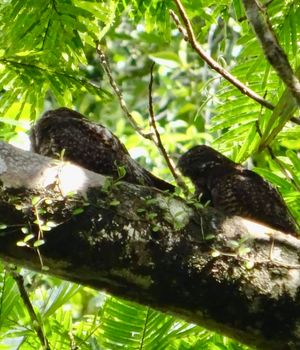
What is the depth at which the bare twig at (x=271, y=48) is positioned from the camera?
2533mm

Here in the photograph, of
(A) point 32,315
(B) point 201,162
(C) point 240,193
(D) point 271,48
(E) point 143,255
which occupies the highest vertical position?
(D) point 271,48

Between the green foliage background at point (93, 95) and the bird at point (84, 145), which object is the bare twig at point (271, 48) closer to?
the green foliage background at point (93, 95)

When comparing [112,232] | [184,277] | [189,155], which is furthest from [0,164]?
[189,155]

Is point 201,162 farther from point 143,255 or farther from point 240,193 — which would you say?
point 143,255

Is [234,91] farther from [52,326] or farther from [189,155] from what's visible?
[52,326]

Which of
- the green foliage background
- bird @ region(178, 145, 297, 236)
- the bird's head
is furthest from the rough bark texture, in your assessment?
the bird's head

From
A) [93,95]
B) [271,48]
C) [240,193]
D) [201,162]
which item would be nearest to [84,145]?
[93,95]

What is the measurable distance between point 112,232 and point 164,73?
6.89 m

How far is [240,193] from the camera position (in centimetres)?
301

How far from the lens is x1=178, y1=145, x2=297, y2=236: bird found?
297 centimetres

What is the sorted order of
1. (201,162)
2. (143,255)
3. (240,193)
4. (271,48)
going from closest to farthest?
(143,255) → (271,48) → (240,193) → (201,162)

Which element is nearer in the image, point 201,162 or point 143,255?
point 143,255

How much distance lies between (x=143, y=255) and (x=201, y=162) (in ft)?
3.65

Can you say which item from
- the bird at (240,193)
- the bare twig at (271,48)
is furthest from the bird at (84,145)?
the bare twig at (271,48)
